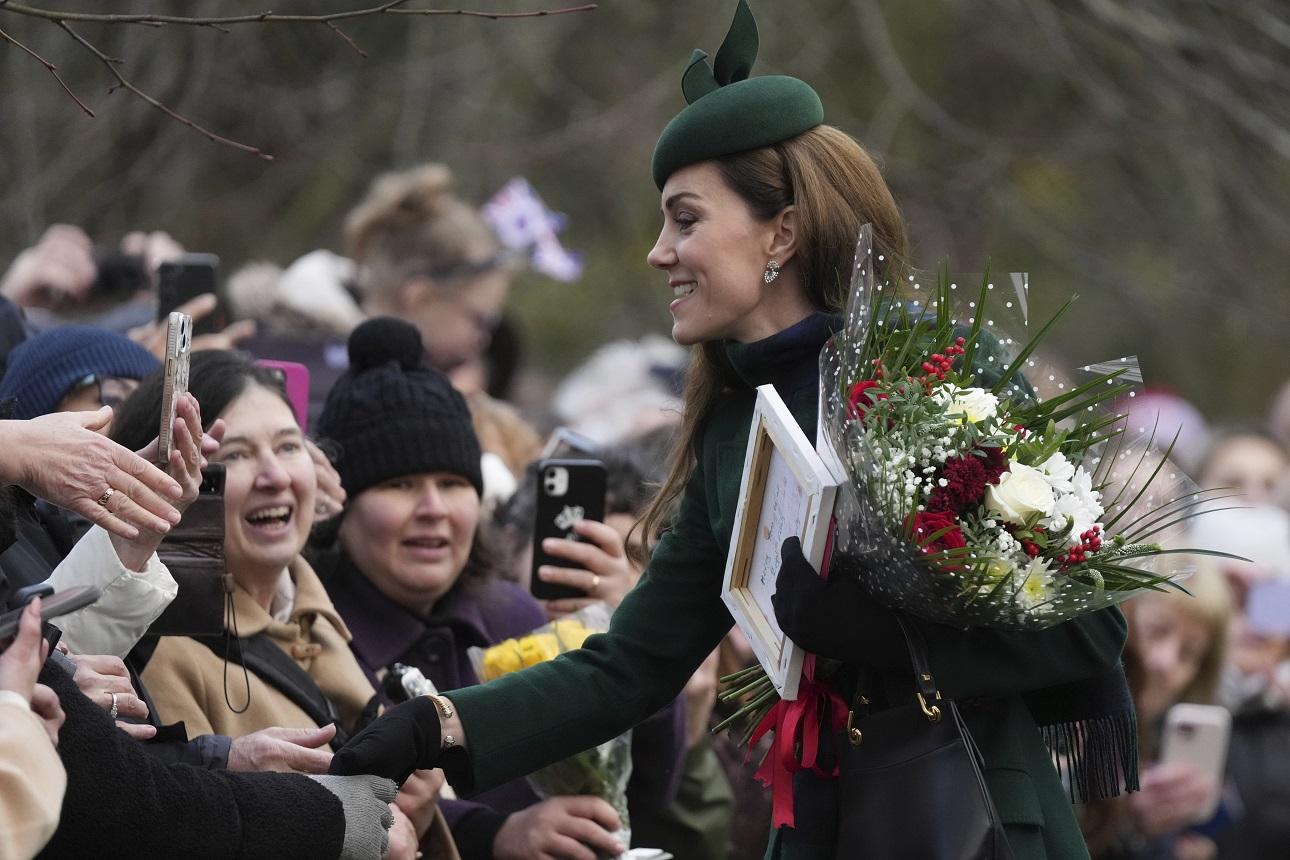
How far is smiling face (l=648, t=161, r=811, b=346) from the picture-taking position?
351 centimetres

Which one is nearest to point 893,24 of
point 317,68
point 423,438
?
point 317,68

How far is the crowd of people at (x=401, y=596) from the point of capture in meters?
2.95

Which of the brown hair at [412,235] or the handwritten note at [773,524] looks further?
the brown hair at [412,235]

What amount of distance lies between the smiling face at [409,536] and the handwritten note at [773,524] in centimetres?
127

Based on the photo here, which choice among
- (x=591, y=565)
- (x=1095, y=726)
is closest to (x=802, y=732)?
(x=1095, y=726)

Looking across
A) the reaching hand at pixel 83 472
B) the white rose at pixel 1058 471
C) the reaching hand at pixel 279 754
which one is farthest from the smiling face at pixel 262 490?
the white rose at pixel 1058 471

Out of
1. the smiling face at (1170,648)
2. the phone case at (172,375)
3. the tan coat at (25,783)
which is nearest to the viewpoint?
the tan coat at (25,783)

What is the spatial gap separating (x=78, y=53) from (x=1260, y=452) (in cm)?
600

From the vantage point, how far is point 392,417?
449 cm

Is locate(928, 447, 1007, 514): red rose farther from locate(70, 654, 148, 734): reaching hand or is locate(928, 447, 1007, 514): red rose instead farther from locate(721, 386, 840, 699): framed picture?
locate(70, 654, 148, 734): reaching hand

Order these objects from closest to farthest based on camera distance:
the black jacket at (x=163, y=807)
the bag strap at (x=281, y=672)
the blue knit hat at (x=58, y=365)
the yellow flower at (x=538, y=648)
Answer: the black jacket at (x=163, y=807) < the bag strap at (x=281, y=672) < the yellow flower at (x=538, y=648) < the blue knit hat at (x=58, y=365)

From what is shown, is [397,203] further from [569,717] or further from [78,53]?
[569,717]

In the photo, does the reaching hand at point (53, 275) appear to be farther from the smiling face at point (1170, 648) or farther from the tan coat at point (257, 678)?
the smiling face at point (1170, 648)

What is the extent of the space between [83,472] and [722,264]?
48.4 inches
